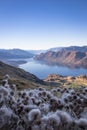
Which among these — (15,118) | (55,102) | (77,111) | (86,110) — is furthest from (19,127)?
(86,110)

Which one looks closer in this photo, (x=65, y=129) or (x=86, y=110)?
(x=65, y=129)

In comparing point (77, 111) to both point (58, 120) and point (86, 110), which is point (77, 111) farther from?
point (58, 120)

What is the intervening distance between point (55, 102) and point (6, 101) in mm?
1224

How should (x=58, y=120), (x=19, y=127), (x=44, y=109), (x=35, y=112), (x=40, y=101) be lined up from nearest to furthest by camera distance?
(x=58, y=120)
(x=35, y=112)
(x=19, y=127)
(x=44, y=109)
(x=40, y=101)

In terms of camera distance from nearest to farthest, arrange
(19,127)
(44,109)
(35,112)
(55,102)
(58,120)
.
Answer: (58,120) → (35,112) → (19,127) → (44,109) → (55,102)

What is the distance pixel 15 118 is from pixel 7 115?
0.89 ft

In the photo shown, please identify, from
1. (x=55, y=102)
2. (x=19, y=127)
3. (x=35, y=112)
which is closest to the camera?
(x=35, y=112)

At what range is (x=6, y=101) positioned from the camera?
586 centimetres

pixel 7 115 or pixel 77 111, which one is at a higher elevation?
pixel 7 115

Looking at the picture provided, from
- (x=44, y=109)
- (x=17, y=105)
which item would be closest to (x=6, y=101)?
(x=17, y=105)

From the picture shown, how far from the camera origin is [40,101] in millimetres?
6551

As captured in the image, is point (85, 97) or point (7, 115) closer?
point (7, 115)

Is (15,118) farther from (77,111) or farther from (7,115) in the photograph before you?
(77,111)

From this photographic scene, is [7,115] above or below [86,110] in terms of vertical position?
above
